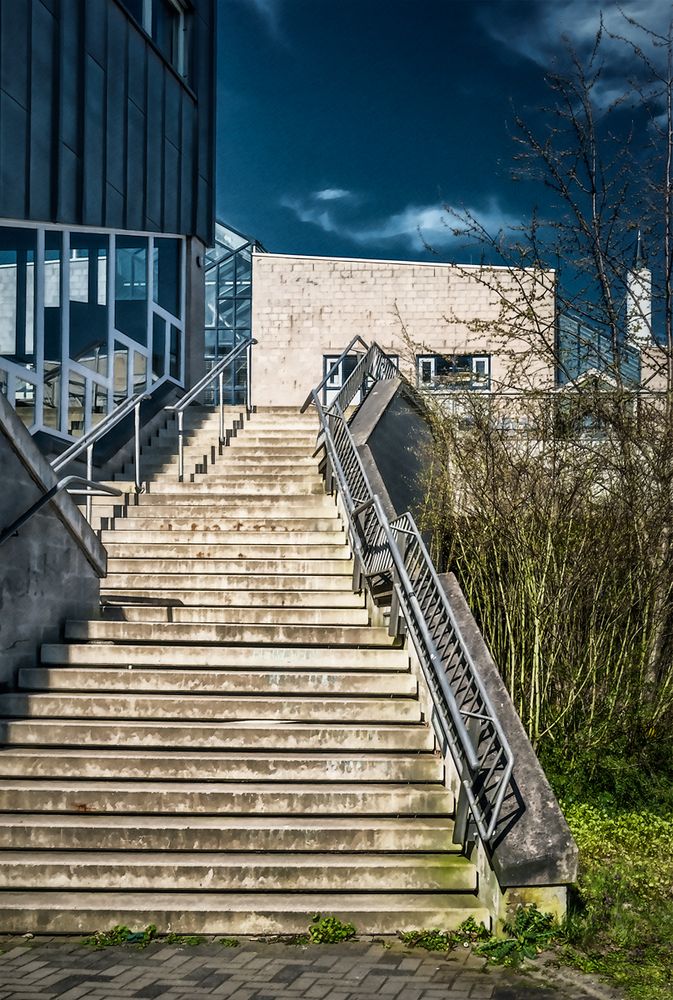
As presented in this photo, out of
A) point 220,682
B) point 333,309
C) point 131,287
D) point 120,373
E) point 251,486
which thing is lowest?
point 220,682

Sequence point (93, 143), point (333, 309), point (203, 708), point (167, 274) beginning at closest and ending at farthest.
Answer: point (203, 708), point (93, 143), point (167, 274), point (333, 309)

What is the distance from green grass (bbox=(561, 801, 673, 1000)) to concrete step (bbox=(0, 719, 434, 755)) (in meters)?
1.24

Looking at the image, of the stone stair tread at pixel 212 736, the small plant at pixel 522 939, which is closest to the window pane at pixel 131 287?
the stone stair tread at pixel 212 736

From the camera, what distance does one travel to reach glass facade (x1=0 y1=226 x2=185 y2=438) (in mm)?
11914

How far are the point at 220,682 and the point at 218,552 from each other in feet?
8.60

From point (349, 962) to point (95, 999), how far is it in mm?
1198

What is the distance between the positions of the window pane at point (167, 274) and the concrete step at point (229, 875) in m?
11.8

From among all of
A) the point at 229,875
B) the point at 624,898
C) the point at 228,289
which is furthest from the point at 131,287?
the point at 228,289

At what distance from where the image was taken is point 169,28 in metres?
17.1

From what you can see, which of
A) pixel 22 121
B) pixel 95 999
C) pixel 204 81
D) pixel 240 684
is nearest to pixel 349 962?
pixel 95 999

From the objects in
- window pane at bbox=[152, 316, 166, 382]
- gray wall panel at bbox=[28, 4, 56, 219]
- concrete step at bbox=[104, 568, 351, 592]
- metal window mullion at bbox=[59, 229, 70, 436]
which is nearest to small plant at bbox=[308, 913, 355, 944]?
concrete step at bbox=[104, 568, 351, 592]

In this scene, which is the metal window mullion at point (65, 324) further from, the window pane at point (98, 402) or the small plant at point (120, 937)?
the small plant at point (120, 937)

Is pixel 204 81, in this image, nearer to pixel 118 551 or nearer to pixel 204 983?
pixel 118 551

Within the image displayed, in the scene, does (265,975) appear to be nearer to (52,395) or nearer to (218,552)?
(218,552)
